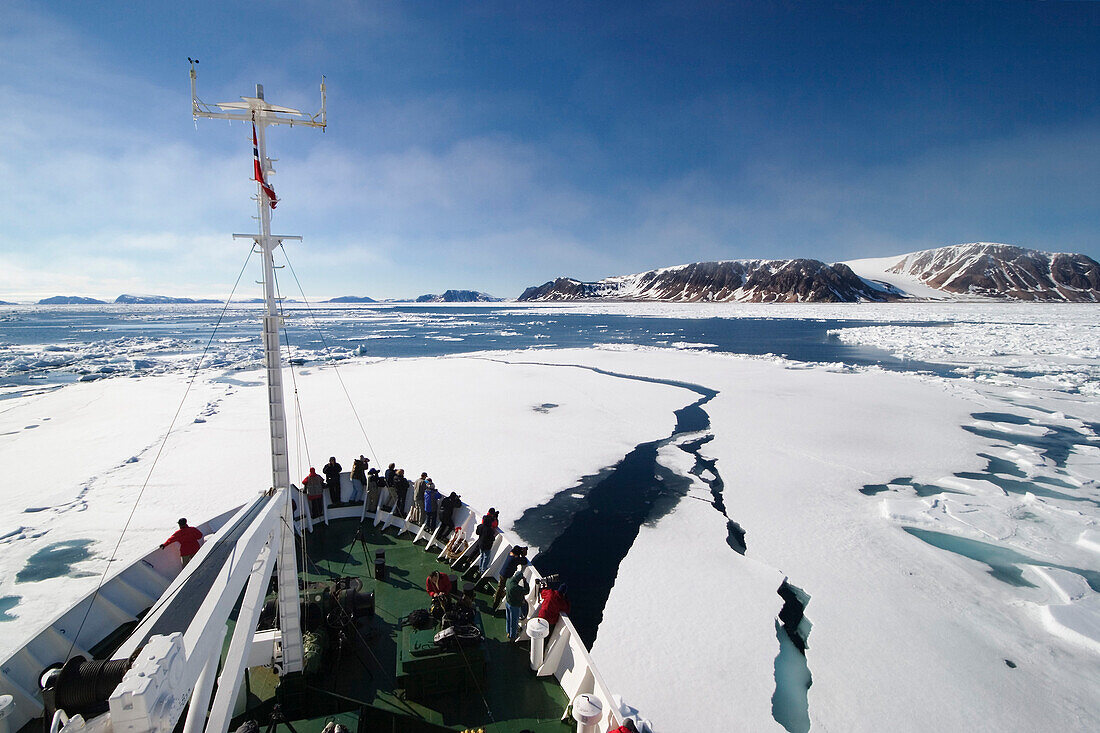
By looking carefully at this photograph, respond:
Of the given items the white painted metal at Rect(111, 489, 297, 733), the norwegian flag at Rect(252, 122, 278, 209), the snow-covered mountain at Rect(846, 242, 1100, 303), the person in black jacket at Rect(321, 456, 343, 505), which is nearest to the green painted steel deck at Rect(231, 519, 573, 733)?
the white painted metal at Rect(111, 489, 297, 733)

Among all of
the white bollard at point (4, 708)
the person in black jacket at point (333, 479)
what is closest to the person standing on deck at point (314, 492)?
the person in black jacket at point (333, 479)

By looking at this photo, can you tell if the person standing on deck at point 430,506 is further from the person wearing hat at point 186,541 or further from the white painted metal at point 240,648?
the white painted metal at point 240,648

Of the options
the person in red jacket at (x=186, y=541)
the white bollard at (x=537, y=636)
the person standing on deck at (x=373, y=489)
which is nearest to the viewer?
the white bollard at (x=537, y=636)

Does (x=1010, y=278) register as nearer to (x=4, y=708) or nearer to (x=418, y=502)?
(x=418, y=502)

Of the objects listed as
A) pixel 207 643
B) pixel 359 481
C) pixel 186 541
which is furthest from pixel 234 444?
pixel 207 643

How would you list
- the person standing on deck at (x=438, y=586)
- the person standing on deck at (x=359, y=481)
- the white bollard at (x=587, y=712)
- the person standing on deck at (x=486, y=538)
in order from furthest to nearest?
the person standing on deck at (x=359, y=481), the person standing on deck at (x=486, y=538), the person standing on deck at (x=438, y=586), the white bollard at (x=587, y=712)

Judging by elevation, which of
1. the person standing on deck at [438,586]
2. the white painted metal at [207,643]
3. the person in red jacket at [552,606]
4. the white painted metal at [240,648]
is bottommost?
the person standing on deck at [438,586]
